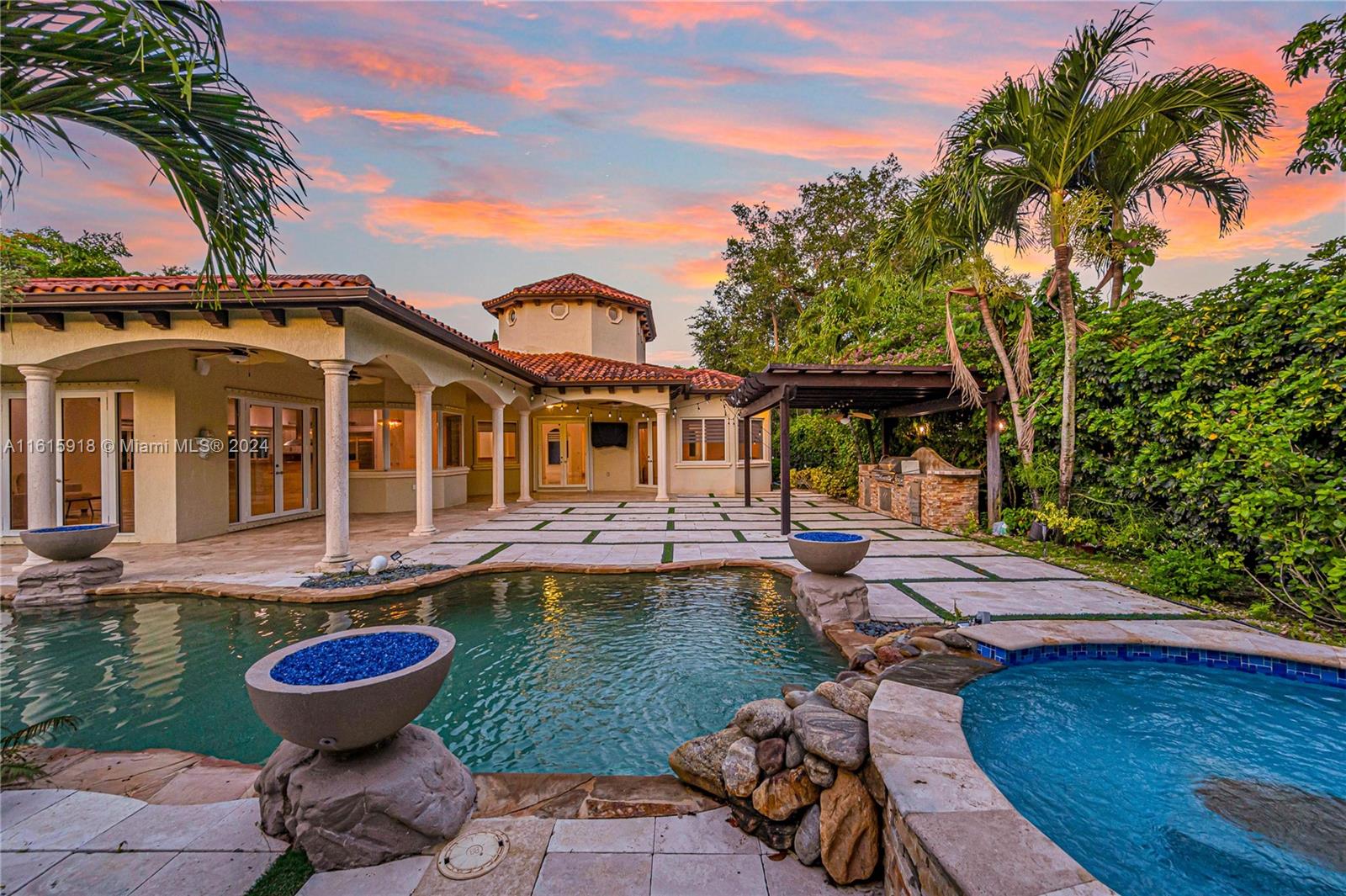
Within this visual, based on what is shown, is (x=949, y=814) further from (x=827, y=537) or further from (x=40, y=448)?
(x=40, y=448)

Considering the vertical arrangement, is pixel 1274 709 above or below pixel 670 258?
below

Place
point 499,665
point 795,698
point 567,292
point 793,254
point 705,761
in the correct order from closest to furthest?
point 705,761, point 795,698, point 499,665, point 567,292, point 793,254

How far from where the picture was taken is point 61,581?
18.3 ft

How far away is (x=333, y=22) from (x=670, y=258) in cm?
1234

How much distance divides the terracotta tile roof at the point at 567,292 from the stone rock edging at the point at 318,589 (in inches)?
444

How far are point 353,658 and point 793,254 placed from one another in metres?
24.9

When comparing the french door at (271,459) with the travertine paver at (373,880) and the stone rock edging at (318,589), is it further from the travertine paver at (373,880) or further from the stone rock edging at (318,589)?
the travertine paver at (373,880)

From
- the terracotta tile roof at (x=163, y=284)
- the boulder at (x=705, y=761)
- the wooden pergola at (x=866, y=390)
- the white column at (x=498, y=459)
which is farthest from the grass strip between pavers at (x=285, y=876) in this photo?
the white column at (x=498, y=459)

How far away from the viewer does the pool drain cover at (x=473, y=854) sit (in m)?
1.93

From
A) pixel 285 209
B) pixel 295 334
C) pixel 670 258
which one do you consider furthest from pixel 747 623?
pixel 670 258

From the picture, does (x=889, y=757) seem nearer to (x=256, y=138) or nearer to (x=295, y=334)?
(x=256, y=138)

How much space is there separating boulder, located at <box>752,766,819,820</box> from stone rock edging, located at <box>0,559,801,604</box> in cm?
408

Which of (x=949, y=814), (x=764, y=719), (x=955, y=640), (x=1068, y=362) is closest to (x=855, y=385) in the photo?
(x=1068, y=362)

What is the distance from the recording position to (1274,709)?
301cm
